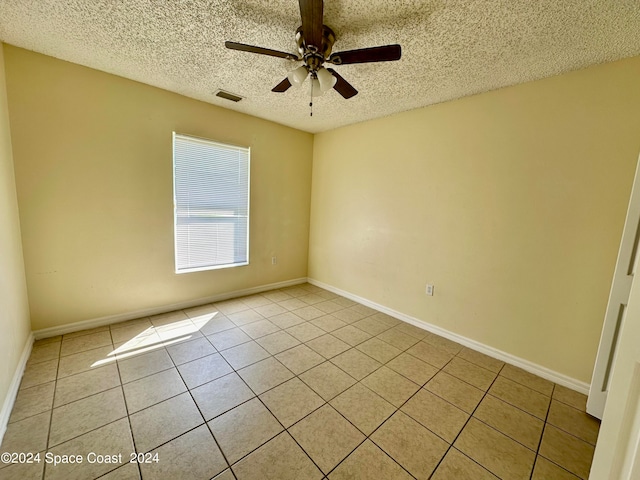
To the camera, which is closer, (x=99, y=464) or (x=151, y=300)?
(x=99, y=464)

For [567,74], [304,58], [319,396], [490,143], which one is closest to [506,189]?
[490,143]

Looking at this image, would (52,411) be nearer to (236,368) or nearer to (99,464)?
(99,464)

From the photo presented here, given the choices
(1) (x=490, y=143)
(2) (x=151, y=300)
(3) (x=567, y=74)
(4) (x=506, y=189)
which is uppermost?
(3) (x=567, y=74)

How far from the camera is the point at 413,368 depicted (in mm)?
2213

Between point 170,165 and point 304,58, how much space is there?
78.6 inches

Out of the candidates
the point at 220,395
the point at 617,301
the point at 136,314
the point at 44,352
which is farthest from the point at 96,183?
the point at 617,301

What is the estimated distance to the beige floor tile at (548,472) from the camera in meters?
1.33

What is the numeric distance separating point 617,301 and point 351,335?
2.01 meters

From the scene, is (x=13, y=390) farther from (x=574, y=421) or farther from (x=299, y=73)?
(x=574, y=421)

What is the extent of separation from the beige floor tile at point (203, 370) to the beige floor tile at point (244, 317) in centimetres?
65

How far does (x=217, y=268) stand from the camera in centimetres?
341

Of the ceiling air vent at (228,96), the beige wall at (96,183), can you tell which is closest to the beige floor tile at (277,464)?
the beige wall at (96,183)

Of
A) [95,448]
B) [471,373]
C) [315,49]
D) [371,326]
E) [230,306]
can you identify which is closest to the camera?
[95,448]

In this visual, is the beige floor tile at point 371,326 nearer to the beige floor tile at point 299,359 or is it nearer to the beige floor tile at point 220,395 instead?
the beige floor tile at point 299,359
